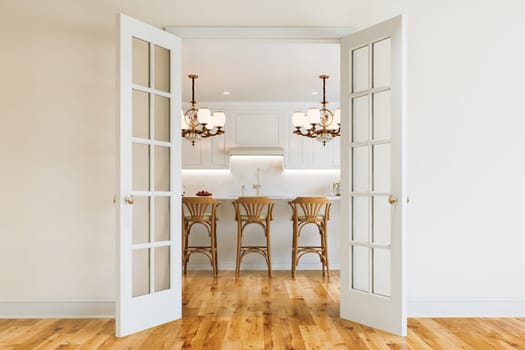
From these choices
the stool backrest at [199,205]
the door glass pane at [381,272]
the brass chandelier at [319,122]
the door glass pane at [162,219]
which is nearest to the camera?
the door glass pane at [381,272]

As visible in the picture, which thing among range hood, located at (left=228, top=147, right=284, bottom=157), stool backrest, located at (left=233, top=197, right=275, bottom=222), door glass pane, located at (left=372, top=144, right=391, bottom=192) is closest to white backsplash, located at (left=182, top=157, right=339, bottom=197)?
range hood, located at (left=228, top=147, right=284, bottom=157)

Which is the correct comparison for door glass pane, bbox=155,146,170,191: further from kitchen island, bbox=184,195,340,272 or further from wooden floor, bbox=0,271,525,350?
kitchen island, bbox=184,195,340,272

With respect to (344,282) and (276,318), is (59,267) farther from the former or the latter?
(344,282)

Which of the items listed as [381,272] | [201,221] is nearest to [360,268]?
[381,272]

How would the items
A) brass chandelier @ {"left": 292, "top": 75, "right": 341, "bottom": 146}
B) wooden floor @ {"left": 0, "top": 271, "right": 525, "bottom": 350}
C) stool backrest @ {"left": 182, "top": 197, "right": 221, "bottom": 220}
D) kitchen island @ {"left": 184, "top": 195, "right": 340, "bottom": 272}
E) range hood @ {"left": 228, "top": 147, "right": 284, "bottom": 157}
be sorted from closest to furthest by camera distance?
wooden floor @ {"left": 0, "top": 271, "right": 525, "bottom": 350} < stool backrest @ {"left": 182, "top": 197, "right": 221, "bottom": 220} < brass chandelier @ {"left": 292, "top": 75, "right": 341, "bottom": 146} < kitchen island @ {"left": 184, "top": 195, "right": 340, "bottom": 272} < range hood @ {"left": 228, "top": 147, "right": 284, "bottom": 157}

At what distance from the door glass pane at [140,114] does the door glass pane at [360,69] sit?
1.58 meters

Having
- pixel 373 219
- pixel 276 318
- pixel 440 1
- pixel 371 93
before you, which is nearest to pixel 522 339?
pixel 373 219

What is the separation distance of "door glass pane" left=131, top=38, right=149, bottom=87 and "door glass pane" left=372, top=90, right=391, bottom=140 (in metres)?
1.70

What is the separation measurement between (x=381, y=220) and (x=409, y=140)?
77cm

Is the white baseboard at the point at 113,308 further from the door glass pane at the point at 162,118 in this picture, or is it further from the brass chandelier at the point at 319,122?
the brass chandelier at the point at 319,122

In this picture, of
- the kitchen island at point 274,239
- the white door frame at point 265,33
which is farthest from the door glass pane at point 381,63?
the kitchen island at point 274,239

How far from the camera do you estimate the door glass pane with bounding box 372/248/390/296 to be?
11.4ft

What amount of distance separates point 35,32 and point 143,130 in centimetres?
127

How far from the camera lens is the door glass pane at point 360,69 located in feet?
12.4
